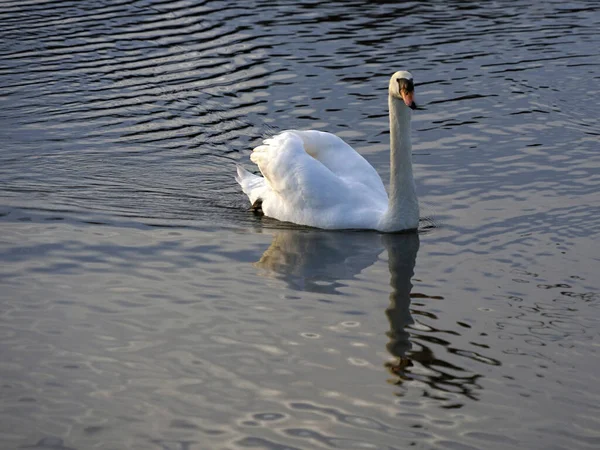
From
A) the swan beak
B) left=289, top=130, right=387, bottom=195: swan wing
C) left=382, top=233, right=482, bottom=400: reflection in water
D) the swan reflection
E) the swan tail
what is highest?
the swan beak

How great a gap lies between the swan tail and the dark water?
0.19 meters

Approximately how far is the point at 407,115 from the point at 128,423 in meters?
5.02

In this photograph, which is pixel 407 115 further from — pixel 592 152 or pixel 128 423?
pixel 128 423

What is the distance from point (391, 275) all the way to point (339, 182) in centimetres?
165

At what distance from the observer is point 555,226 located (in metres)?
10.7

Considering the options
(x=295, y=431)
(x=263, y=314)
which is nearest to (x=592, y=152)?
(x=263, y=314)

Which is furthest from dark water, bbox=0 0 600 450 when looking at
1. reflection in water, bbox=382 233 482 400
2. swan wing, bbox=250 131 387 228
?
swan wing, bbox=250 131 387 228

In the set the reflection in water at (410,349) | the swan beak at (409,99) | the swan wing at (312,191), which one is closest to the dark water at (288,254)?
the reflection in water at (410,349)

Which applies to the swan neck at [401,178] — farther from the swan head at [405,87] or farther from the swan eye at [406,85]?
the swan eye at [406,85]

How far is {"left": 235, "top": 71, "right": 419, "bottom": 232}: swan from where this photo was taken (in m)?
10.8

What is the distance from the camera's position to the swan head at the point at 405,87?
10.2 metres

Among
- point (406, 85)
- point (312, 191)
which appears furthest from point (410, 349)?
point (312, 191)

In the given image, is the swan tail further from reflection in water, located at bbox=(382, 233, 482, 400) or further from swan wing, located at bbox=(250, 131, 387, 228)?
reflection in water, located at bbox=(382, 233, 482, 400)

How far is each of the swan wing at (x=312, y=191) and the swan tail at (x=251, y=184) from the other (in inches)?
10.5
